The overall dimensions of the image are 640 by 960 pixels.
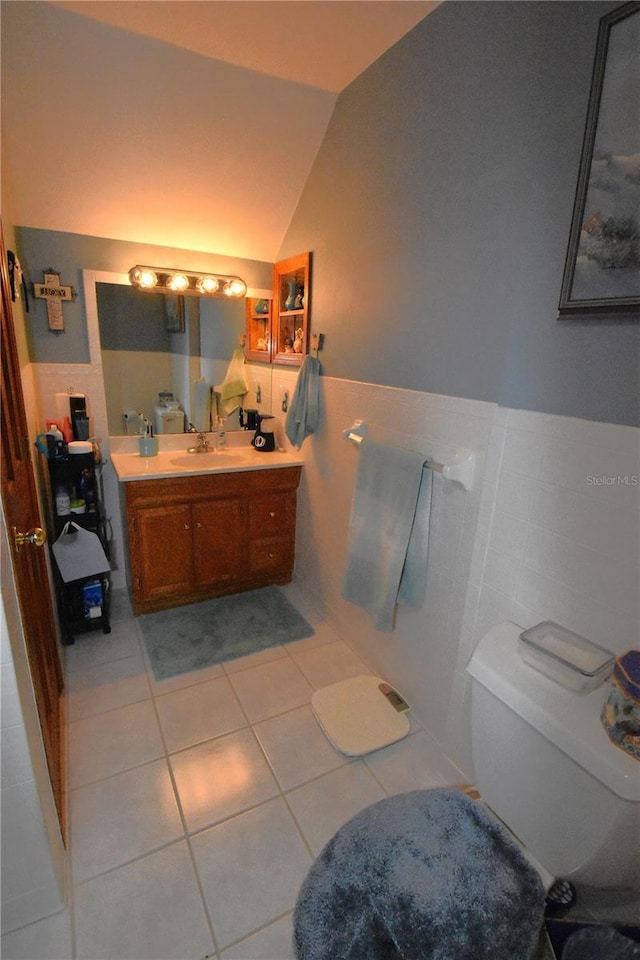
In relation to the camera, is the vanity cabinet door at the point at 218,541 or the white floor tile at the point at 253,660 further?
the vanity cabinet door at the point at 218,541

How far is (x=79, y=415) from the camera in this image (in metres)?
2.09

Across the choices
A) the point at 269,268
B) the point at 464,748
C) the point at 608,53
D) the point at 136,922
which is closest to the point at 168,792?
the point at 136,922

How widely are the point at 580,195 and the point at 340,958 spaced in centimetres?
162

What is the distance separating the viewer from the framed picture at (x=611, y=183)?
89 centimetres

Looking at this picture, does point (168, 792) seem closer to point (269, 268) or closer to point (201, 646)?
point (201, 646)

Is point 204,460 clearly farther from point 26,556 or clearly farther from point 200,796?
point 200,796

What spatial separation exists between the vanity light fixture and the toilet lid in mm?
2129

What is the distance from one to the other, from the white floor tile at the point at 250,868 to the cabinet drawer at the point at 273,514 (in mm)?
1334

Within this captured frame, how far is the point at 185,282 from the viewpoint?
2.27 meters

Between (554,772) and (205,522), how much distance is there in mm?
1807

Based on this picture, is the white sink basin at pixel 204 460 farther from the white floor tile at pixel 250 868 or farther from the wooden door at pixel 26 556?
the white floor tile at pixel 250 868

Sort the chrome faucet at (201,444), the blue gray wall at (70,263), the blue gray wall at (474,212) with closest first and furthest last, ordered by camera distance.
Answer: the blue gray wall at (474,212), the blue gray wall at (70,263), the chrome faucet at (201,444)

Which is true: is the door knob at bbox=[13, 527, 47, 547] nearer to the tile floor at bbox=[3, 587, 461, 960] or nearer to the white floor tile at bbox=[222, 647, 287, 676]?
the tile floor at bbox=[3, 587, 461, 960]

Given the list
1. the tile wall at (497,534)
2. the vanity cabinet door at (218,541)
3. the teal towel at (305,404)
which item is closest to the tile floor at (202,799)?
the tile wall at (497,534)
